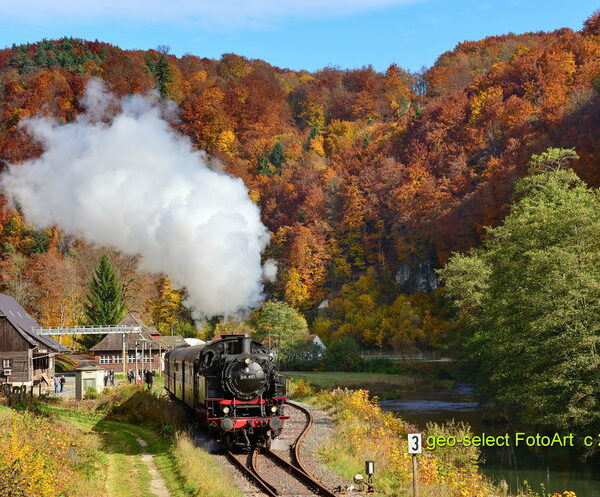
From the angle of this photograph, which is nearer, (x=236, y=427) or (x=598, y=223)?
(x=236, y=427)

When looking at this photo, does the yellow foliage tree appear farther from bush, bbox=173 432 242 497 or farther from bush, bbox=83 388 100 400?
bush, bbox=173 432 242 497

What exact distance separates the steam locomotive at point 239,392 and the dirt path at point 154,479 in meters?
2.06

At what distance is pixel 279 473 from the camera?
66.0ft

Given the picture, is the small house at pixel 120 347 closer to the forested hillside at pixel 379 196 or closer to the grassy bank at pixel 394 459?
the forested hillside at pixel 379 196

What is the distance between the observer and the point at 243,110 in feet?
601

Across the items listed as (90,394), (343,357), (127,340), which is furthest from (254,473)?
(127,340)

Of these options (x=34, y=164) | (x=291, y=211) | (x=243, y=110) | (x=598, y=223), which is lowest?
(x=598, y=223)

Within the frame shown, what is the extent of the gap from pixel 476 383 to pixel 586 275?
29.0 metres

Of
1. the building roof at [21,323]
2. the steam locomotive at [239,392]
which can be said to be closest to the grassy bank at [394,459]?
the steam locomotive at [239,392]

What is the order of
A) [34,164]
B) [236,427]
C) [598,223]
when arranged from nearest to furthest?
[236,427]
[598,223]
[34,164]

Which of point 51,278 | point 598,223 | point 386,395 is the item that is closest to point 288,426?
point 598,223

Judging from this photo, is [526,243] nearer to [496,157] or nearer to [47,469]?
[47,469]

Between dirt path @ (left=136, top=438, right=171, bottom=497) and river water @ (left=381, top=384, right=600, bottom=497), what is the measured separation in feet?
40.7

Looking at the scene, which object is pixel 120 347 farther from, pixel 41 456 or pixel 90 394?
pixel 41 456
